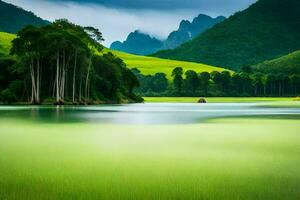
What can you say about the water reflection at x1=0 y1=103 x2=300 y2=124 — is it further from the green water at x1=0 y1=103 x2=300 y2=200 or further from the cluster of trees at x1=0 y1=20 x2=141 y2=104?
the cluster of trees at x1=0 y1=20 x2=141 y2=104

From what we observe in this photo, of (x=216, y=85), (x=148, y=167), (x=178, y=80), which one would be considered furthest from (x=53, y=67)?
(x=216, y=85)

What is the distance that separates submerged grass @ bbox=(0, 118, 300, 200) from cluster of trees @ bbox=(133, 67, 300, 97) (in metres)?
125

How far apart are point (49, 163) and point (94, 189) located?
333 cm

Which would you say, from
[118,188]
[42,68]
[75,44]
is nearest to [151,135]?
[118,188]

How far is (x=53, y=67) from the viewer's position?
7669cm

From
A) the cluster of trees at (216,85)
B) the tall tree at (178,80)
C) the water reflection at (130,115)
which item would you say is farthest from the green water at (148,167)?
the cluster of trees at (216,85)

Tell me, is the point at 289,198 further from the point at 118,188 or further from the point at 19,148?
the point at 19,148

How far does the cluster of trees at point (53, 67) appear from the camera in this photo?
7069 centimetres

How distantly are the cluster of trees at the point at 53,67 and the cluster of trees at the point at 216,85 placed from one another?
6276cm

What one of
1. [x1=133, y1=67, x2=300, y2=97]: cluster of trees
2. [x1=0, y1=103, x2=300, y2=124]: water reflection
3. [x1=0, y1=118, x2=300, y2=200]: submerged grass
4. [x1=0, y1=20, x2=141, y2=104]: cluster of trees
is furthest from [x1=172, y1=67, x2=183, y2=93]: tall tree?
[x1=0, y1=118, x2=300, y2=200]: submerged grass

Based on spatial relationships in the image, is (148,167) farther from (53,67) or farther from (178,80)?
(178,80)

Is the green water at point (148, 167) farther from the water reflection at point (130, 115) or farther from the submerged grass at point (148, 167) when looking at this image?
the water reflection at point (130, 115)

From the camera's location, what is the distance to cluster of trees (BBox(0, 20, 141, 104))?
70688 millimetres

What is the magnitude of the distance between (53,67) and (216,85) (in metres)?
91.1
